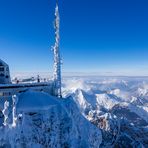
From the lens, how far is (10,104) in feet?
280

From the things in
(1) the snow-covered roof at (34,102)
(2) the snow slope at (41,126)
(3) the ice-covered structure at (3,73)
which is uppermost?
(3) the ice-covered structure at (3,73)

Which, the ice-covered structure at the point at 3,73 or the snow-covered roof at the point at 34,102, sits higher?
the ice-covered structure at the point at 3,73

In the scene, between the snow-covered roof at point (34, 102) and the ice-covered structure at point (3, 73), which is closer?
the snow-covered roof at point (34, 102)

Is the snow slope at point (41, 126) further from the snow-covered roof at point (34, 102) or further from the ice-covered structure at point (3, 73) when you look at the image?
the ice-covered structure at point (3, 73)

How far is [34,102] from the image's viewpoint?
84.8 metres

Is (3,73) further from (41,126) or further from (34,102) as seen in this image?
(41,126)

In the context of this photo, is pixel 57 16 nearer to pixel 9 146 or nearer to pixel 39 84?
pixel 39 84

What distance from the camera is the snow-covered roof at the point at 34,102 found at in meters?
83.3

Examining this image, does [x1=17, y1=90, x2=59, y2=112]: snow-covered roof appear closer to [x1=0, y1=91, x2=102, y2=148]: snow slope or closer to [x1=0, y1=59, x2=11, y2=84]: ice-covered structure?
[x1=0, y1=91, x2=102, y2=148]: snow slope

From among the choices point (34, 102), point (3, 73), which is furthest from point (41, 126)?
point (3, 73)

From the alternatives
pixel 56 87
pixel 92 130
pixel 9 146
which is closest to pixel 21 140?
pixel 9 146

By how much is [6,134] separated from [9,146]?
132 inches

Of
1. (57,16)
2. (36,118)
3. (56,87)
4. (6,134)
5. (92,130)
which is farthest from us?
(57,16)

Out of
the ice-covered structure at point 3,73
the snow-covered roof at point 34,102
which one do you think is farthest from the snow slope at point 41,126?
the ice-covered structure at point 3,73
